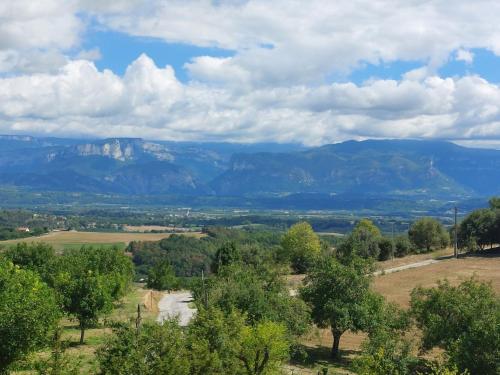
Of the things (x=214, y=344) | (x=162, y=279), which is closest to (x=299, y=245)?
(x=162, y=279)

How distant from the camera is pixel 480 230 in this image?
356 ft

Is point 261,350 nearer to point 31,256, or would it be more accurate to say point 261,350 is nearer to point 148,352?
point 148,352

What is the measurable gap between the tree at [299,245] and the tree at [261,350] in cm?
7155

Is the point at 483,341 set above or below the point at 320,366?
above

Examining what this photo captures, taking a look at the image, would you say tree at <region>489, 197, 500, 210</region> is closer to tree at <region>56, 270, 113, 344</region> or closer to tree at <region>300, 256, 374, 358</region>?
tree at <region>300, 256, 374, 358</region>

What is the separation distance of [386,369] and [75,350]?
79.8ft

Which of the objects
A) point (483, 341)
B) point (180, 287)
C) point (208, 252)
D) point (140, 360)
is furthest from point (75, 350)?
point (208, 252)

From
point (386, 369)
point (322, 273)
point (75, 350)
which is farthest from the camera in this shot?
point (322, 273)

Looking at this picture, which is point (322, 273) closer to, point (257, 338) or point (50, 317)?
point (257, 338)

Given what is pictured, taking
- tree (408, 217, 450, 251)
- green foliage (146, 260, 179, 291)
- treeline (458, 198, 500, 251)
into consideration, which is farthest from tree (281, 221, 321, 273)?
treeline (458, 198, 500, 251)

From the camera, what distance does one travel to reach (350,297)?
150ft

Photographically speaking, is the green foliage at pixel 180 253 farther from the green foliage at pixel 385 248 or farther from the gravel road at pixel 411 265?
the gravel road at pixel 411 265

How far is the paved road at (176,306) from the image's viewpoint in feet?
208

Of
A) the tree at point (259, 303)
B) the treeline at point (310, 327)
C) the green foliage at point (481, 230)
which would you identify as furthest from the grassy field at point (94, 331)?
the green foliage at point (481, 230)
